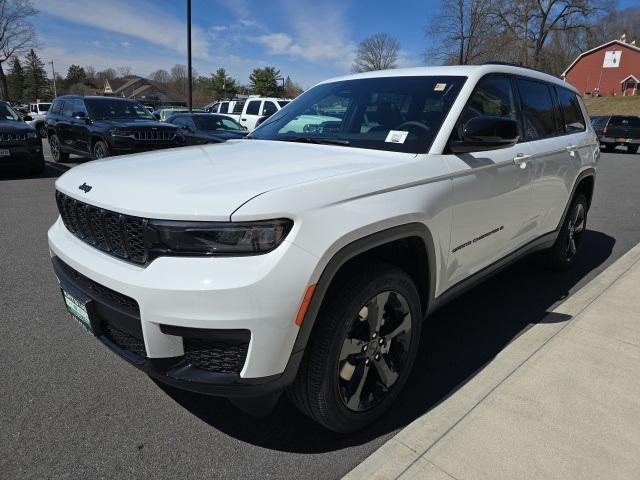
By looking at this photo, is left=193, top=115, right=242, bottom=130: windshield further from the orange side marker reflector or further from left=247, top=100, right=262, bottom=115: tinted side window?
the orange side marker reflector

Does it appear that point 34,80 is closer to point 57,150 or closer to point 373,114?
point 57,150

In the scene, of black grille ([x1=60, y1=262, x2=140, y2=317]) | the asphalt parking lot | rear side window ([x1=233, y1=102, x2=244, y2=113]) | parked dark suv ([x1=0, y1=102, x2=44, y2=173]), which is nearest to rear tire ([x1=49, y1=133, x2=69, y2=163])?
parked dark suv ([x1=0, y1=102, x2=44, y2=173])

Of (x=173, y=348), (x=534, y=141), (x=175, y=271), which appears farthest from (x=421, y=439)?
(x=534, y=141)

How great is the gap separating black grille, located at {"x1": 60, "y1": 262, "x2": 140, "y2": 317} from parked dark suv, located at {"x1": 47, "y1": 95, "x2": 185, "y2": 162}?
27.9ft

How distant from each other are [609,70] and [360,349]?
235 feet

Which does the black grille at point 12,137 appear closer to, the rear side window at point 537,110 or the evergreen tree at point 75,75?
the rear side window at point 537,110

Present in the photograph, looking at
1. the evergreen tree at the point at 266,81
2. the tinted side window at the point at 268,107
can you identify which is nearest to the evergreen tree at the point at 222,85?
the evergreen tree at the point at 266,81

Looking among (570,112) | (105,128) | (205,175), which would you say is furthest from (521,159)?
(105,128)

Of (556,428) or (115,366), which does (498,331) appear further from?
(115,366)

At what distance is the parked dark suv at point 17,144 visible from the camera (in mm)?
9567

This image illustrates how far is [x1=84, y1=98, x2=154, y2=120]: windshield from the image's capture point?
36.2 feet

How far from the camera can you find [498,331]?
11.7ft

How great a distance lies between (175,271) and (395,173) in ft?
3.72

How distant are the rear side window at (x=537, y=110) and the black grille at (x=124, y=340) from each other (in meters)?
3.03
